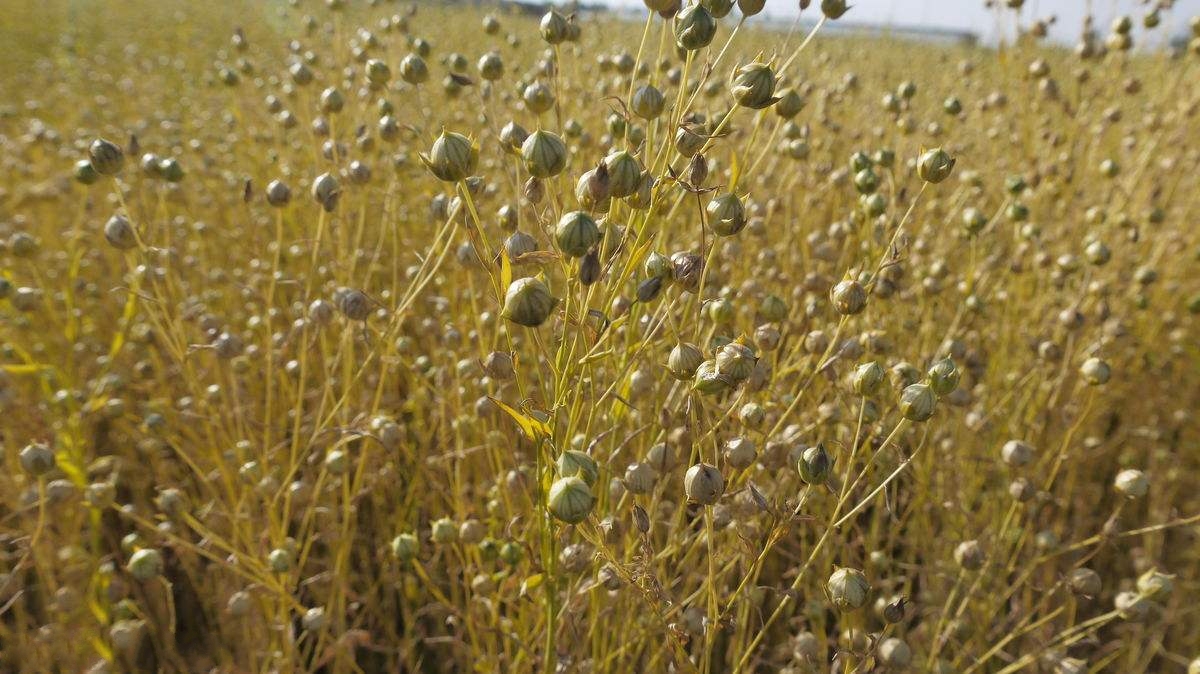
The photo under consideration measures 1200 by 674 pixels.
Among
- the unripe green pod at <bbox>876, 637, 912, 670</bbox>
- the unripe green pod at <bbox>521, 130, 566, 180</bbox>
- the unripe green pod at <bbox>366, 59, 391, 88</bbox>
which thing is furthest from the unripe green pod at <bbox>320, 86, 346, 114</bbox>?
the unripe green pod at <bbox>876, 637, 912, 670</bbox>

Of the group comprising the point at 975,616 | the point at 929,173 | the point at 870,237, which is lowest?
the point at 975,616

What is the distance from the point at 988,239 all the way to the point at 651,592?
144 centimetres

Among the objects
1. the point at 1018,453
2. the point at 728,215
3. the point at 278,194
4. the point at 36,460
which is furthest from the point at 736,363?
the point at 36,460

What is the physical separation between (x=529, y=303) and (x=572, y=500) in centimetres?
15

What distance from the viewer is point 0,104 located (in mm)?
3424

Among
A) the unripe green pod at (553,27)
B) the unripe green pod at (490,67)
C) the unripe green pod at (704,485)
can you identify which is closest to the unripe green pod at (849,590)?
the unripe green pod at (704,485)

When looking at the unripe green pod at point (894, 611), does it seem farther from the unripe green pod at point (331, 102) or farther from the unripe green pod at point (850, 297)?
the unripe green pod at point (331, 102)

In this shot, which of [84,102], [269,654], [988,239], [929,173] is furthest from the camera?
[84,102]

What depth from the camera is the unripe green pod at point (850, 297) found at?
0.76 meters

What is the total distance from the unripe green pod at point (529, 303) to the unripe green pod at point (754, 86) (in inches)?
9.8

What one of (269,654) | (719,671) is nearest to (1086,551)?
(719,671)

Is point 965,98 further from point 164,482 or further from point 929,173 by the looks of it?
point 164,482

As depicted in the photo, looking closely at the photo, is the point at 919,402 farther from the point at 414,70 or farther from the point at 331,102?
the point at 331,102

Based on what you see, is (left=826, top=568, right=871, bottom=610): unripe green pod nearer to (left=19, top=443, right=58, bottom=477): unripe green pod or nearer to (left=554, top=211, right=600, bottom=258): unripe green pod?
(left=554, top=211, right=600, bottom=258): unripe green pod
